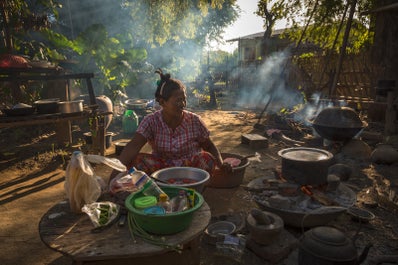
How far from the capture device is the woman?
9.93 feet

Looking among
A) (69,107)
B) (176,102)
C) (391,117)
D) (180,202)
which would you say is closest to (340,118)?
(391,117)

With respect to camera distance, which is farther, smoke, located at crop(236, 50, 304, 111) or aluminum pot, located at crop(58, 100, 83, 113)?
smoke, located at crop(236, 50, 304, 111)

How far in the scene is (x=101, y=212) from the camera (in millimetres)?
1833

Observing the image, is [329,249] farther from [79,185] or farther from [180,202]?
[79,185]

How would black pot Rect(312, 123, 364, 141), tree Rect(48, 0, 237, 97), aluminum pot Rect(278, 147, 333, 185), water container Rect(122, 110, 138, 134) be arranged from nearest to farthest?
1. aluminum pot Rect(278, 147, 333, 185)
2. black pot Rect(312, 123, 364, 141)
3. water container Rect(122, 110, 138, 134)
4. tree Rect(48, 0, 237, 97)

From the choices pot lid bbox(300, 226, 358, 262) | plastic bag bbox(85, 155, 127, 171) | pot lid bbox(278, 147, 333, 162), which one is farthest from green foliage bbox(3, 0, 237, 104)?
pot lid bbox(300, 226, 358, 262)

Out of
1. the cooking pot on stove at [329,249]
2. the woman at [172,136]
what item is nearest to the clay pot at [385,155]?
the woman at [172,136]

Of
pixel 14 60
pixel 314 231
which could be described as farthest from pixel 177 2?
pixel 314 231

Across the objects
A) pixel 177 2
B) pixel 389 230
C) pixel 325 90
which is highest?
pixel 177 2

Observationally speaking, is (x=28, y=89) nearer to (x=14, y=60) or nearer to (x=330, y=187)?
(x=14, y=60)

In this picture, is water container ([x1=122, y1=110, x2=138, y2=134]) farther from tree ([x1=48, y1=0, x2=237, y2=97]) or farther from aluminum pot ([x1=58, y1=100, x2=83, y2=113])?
aluminum pot ([x1=58, y1=100, x2=83, y2=113])

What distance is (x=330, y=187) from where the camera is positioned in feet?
10.0

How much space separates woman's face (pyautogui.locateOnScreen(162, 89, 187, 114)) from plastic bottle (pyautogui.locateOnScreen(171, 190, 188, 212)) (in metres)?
1.30

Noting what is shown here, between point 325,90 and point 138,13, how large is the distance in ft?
25.0
